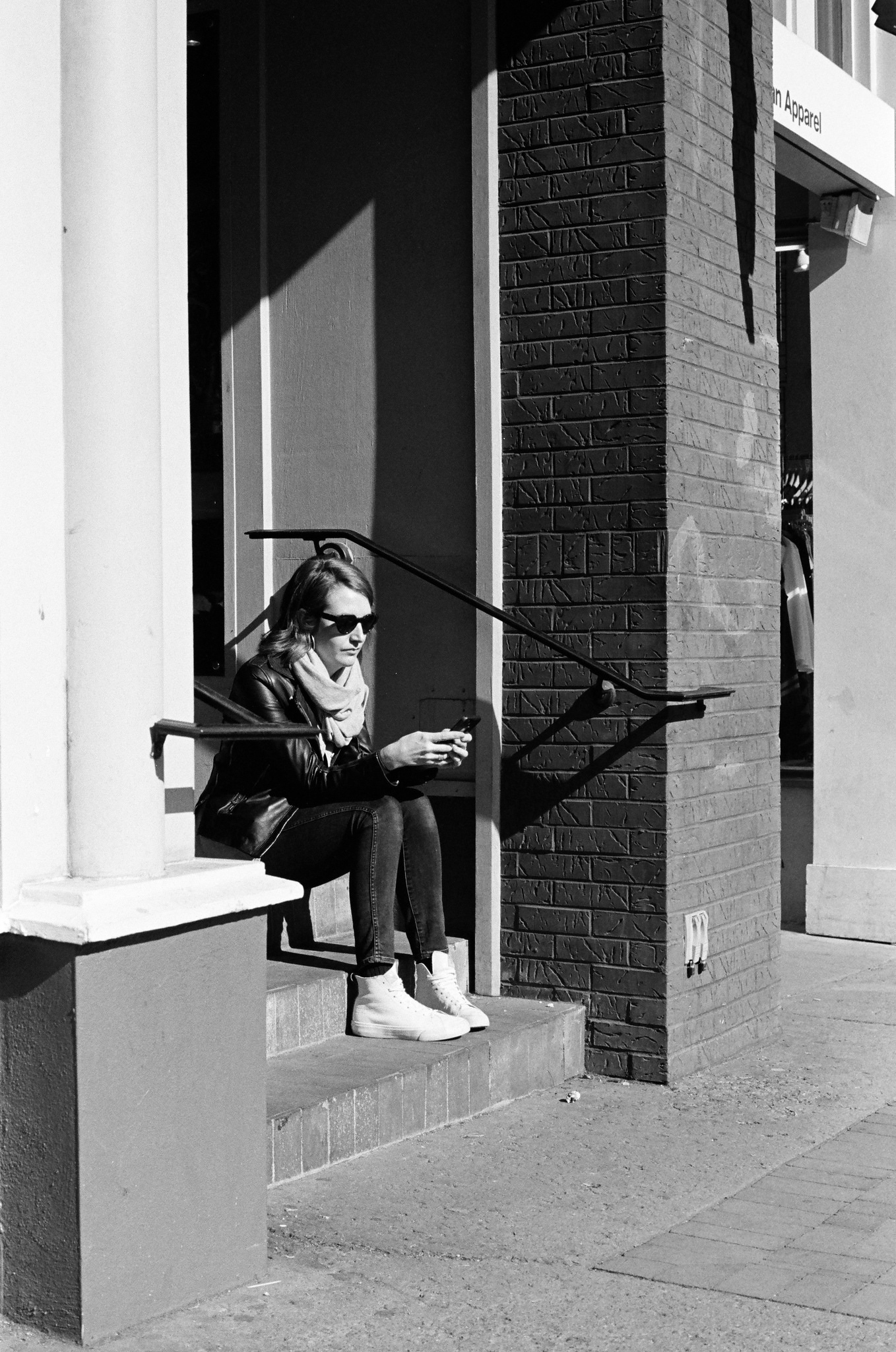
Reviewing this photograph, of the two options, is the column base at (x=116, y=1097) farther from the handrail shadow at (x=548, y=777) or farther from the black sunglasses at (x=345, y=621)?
the handrail shadow at (x=548, y=777)

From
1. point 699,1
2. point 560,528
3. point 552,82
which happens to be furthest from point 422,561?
point 699,1

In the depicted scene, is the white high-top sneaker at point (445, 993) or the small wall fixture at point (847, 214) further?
the small wall fixture at point (847, 214)

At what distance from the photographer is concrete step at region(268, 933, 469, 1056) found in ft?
16.6

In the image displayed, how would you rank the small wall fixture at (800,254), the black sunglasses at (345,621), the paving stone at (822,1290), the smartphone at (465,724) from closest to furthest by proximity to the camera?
1. the paving stone at (822,1290)
2. the smartphone at (465,724)
3. the black sunglasses at (345,621)
4. the small wall fixture at (800,254)

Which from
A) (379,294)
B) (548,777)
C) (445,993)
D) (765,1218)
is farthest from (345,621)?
(765,1218)

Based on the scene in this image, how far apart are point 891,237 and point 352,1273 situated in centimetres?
637

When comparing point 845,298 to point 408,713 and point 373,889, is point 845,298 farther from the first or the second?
point 373,889

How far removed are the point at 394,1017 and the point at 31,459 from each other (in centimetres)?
235

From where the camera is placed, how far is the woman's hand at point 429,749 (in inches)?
199

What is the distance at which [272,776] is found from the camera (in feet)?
17.8

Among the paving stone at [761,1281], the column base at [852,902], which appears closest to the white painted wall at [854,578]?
the column base at [852,902]

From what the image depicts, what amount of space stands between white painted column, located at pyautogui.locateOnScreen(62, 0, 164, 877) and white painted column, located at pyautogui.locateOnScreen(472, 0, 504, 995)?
2.36 m

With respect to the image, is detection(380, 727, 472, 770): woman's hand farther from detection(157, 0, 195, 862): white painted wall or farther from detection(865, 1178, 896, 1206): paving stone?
detection(865, 1178, 896, 1206): paving stone

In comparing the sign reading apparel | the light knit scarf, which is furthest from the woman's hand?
the sign reading apparel
